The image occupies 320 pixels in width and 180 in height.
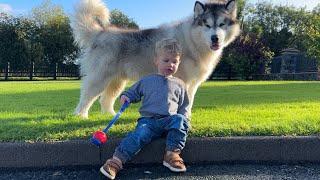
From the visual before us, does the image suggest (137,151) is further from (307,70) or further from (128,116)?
(307,70)

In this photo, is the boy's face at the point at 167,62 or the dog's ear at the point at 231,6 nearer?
the boy's face at the point at 167,62

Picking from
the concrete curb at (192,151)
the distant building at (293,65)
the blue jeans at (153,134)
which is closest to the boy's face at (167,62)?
the blue jeans at (153,134)

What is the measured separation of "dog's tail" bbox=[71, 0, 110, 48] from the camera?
620 centimetres

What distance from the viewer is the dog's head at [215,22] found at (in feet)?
17.7

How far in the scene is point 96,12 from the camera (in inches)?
252

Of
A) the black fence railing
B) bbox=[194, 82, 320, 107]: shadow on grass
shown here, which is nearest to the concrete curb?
bbox=[194, 82, 320, 107]: shadow on grass

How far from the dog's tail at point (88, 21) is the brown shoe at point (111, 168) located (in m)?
2.83

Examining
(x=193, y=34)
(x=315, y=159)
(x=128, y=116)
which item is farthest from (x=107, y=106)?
(x=315, y=159)

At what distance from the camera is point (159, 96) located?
13.7 feet

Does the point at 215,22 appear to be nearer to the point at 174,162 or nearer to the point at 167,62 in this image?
the point at 167,62

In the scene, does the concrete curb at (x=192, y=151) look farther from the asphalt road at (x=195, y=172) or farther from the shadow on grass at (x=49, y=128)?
the shadow on grass at (x=49, y=128)

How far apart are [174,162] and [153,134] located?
406mm

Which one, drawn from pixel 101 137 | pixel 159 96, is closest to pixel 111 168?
pixel 101 137

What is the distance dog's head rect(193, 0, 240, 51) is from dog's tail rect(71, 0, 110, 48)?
1.55 meters
